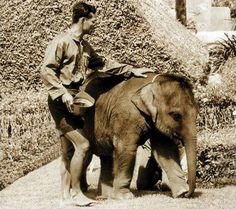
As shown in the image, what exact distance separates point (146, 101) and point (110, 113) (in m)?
0.47

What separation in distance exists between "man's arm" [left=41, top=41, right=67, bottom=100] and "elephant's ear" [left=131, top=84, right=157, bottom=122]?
0.75 metres

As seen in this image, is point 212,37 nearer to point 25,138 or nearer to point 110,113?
point 25,138

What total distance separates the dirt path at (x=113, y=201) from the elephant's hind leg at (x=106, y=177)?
0.14 meters

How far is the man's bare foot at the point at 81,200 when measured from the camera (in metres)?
8.80

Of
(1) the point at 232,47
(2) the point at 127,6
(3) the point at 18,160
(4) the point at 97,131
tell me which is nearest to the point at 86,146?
(4) the point at 97,131

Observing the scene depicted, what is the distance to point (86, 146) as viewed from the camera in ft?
29.5

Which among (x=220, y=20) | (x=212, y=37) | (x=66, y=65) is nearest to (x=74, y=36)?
(x=66, y=65)

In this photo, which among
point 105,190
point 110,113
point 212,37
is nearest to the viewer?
point 110,113

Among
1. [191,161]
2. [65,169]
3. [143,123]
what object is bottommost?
[65,169]

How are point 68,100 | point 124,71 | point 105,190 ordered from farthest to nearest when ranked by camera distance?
1. point 105,190
2. point 124,71
3. point 68,100

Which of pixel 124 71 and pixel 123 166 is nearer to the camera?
pixel 123 166

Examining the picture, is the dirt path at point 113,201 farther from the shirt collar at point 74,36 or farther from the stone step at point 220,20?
the stone step at point 220,20

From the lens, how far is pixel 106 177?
31.3ft

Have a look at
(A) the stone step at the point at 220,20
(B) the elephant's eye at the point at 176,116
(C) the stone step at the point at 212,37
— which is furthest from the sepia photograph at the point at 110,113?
(A) the stone step at the point at 220,20
